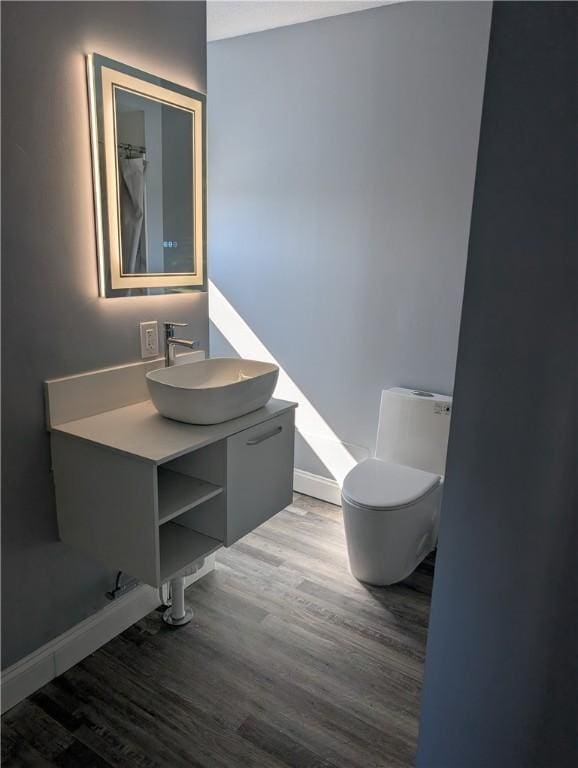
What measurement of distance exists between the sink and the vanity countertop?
3 cm

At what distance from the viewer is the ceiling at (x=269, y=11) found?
248 cm

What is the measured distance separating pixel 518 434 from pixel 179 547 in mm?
1259

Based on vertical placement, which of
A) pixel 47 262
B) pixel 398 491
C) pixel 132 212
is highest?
pixel 132 212

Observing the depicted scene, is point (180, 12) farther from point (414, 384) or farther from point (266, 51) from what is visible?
Answer: point (414, 384)

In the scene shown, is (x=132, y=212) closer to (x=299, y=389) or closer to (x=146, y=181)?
(x=146, y=181)

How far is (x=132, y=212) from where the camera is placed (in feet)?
5.97

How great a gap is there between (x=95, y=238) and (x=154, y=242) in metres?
0.24

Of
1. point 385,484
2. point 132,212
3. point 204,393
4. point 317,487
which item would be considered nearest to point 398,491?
point 385,484

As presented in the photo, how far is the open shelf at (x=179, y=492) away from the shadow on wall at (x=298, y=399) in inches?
53.6

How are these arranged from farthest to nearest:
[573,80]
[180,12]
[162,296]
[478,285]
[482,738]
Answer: [162,296]
[180,12]
[482,738]
[478,285]
[573,80]

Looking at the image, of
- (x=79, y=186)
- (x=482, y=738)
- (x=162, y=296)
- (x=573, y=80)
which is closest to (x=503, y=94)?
(x=573, y=80)

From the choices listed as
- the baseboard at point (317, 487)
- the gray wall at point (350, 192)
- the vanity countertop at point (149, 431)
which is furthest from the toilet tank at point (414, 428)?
the vanity countertop at point (149, 431)

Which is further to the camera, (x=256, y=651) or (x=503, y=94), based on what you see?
(x=256, y=651)

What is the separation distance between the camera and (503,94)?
76cm
